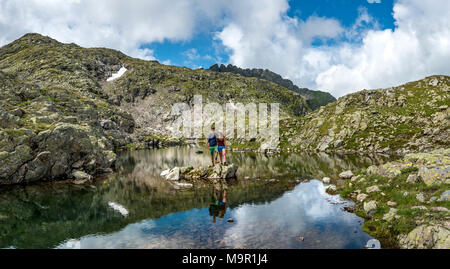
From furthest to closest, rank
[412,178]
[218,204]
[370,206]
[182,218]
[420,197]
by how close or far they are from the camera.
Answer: [218,204], [412,178], [182,218], [370,206], [420,197]

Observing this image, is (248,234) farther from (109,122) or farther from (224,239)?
(109,122)

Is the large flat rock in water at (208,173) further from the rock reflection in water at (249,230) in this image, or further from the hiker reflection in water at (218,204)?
the rock reflection in water at (249,230)

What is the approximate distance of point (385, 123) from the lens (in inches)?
3713

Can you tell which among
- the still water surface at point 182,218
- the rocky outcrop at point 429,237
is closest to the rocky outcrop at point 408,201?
the rocky outcrop at point 429,237

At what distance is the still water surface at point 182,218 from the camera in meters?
15.4

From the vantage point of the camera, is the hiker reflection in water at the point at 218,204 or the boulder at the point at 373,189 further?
the boulder at the point at 373,189

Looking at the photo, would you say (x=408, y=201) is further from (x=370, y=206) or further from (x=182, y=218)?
(x=182, y=218)

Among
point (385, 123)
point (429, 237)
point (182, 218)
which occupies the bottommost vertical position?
point (182, 218)

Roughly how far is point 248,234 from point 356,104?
127 m

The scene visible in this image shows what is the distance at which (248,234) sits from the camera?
15930 millimetres

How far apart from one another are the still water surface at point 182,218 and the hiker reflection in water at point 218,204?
0.30 feet

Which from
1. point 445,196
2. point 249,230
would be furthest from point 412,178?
point 249,230

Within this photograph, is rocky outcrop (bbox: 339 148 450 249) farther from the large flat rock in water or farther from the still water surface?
the large flat rock in water

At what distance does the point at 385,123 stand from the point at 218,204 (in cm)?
9835
